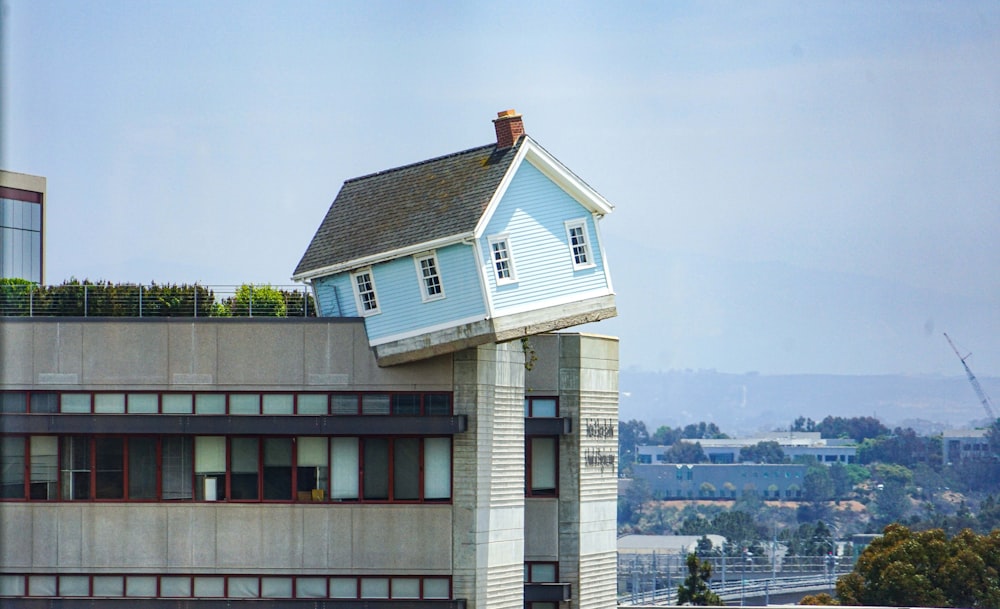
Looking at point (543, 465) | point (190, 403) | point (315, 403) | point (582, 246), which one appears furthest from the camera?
point (543, 465)

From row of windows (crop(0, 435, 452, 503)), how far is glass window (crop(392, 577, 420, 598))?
7.42ft

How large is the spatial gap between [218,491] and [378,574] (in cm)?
514

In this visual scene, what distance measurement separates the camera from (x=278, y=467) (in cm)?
4444

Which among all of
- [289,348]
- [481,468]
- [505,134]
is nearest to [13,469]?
[289,348]

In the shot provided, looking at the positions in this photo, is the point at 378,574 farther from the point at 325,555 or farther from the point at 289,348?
the point at 289,348

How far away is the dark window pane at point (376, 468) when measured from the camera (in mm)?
44500

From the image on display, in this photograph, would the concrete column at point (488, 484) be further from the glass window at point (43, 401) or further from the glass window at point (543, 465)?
the glass window at point (43, 401)

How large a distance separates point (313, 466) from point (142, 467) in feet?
16.0

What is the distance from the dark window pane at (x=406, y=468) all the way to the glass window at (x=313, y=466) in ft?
6.45

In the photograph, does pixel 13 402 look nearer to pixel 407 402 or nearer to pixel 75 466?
pixel 75 466

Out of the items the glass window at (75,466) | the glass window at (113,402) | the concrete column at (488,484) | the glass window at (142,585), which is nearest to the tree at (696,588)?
the concrete column at (488,484)

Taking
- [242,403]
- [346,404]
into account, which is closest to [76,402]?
[242,403]

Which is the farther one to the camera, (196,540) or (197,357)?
(197,357)

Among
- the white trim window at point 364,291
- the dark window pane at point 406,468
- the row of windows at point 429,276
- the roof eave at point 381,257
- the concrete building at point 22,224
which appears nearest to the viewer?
the roof eave at point 381,257
